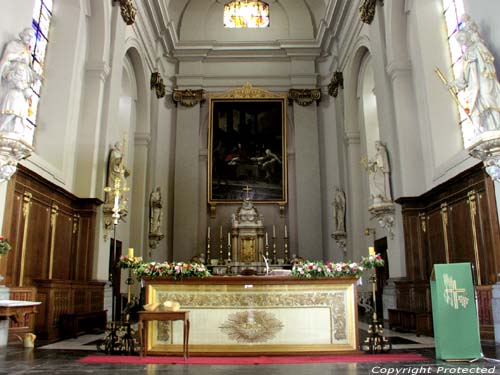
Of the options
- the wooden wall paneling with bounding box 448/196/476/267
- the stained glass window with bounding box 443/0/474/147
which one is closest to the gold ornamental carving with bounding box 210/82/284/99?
the stained glass window with bounding box 443/0/474/147

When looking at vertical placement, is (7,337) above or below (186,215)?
below

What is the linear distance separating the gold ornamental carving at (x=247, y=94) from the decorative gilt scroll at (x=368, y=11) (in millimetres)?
5500

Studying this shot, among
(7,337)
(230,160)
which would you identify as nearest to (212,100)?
(230,160)

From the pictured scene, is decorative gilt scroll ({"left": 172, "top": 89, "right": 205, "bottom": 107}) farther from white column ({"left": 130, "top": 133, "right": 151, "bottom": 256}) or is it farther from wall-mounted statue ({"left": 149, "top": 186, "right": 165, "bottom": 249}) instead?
wall-mounted statue ({"left": 149, "top": 186, "right": 165, "bottom": 249})

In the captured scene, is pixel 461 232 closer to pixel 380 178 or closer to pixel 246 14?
pixel 380 178

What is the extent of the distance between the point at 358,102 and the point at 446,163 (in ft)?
20.2

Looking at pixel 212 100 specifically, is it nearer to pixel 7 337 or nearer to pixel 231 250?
pixel 231 250

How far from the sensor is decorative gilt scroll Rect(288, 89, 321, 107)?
17.0 m

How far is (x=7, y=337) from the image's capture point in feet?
22.5

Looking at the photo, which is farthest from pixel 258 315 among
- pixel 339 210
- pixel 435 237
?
pixel 339 210

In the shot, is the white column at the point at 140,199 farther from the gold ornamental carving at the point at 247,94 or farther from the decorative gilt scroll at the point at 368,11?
the decorative gilt scroll at the point at 368,11

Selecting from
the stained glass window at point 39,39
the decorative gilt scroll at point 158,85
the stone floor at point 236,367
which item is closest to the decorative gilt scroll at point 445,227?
the stone floor at point 236,367

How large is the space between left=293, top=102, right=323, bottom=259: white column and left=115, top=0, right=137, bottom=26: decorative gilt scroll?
6857 mm

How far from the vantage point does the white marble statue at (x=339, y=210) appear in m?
14.9
